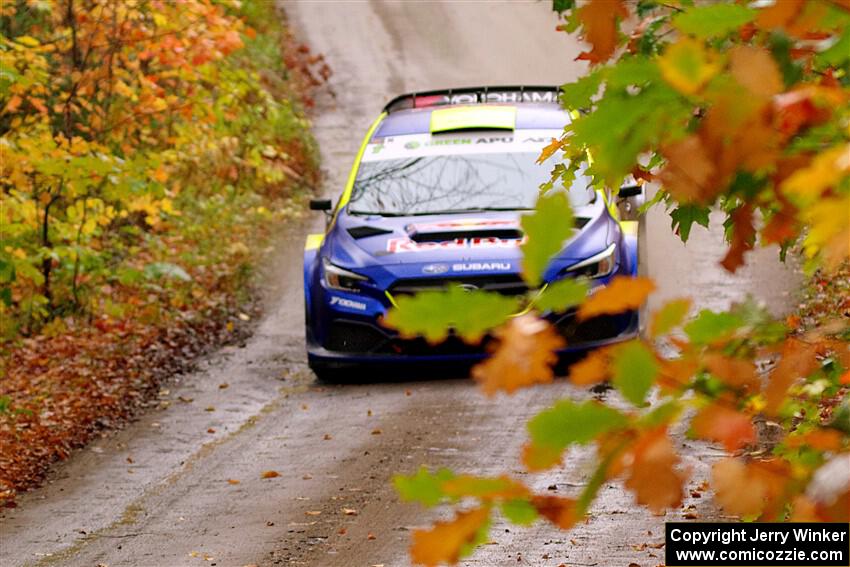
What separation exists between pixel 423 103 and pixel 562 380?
343 centimetres

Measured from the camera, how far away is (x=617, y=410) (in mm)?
1375

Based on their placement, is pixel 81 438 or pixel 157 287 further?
pixel 157 287

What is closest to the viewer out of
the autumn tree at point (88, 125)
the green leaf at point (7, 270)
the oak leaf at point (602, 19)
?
the oak leaf at point (602, 19)

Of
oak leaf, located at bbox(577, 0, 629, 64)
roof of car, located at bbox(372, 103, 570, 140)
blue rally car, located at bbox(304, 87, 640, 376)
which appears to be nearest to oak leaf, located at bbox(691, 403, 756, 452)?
oak leaf, located at bbox(577, 0, 629, 64)

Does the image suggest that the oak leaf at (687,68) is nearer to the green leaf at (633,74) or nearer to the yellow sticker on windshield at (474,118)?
the green leaf at (633,74)

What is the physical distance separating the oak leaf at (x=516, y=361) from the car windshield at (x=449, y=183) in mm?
8318

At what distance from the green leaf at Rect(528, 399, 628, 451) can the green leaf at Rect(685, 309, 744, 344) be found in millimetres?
205

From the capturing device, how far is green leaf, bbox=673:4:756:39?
144cm

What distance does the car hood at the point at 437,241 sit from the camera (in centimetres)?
909

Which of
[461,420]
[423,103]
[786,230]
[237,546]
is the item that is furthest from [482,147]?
[786,230]

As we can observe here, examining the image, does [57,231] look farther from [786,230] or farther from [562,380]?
[786,230]

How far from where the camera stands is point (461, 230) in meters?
9.42

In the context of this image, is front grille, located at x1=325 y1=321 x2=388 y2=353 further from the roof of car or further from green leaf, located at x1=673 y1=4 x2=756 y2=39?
green leaf, located at x1=673 y1=4 x2=756 y2=39

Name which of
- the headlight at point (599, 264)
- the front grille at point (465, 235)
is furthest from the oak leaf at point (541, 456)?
the front grille at point (465, 235)
